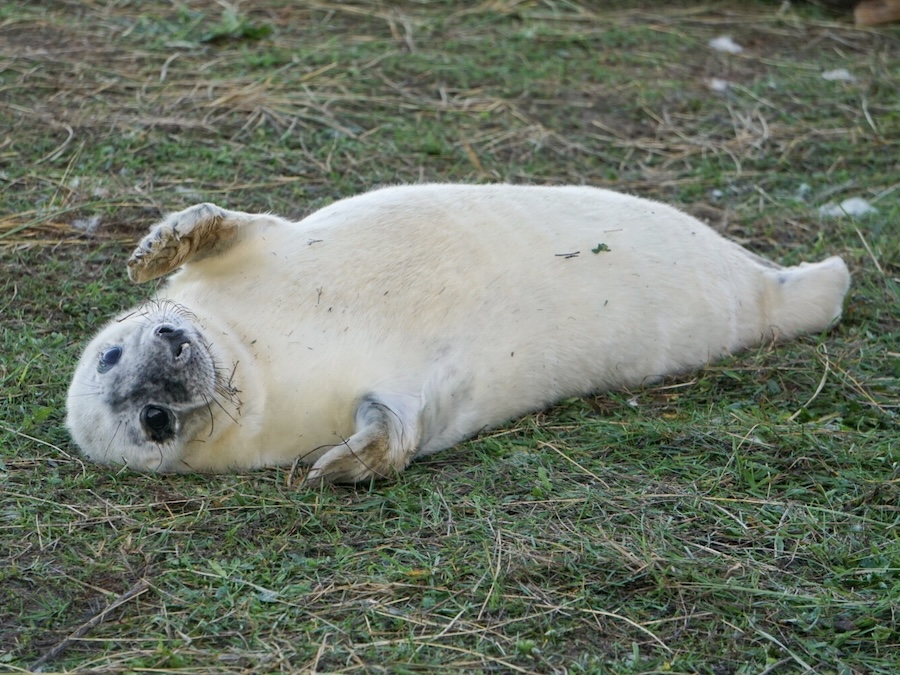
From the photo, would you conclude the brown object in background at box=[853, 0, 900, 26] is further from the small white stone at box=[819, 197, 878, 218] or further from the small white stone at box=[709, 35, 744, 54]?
the small white stone at box=[819, 197, 878, 218]

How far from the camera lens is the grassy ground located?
121 inches

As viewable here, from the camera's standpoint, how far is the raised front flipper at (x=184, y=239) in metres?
4.03

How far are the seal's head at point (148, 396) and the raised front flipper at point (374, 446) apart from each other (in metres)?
0.42

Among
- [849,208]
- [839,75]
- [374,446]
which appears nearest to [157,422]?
[374,446]

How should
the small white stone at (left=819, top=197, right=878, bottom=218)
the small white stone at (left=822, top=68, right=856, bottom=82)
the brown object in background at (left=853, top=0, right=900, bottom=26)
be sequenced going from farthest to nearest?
the brown object in background at (left=853, top=0, right=900, bottom=26) < the small white stone at (left=822, top=68, right=856, bottom=82) < the small white stone at (left=819, top=197, right=878, bottom=218)

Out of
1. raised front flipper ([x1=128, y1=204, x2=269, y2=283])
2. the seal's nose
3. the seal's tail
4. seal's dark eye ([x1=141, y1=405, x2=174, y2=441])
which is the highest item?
raised front flipper ([x1=128, y1=204, x2=269, y2=283])

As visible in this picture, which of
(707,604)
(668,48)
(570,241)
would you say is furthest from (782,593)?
(668,48)

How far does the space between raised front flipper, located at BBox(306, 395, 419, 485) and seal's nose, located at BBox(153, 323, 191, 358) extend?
0.56 meters

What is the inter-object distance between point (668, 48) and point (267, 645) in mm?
6239

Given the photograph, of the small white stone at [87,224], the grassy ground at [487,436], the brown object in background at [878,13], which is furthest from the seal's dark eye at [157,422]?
the brown object in background at [878,13]

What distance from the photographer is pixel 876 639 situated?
3.06m

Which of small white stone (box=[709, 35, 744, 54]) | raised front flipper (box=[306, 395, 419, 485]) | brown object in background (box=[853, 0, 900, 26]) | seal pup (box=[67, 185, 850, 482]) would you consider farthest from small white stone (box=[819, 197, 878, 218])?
raised front flipper (box=[306, 395, 419, 485])

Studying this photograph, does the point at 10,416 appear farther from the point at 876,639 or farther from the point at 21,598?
the point at 876,639

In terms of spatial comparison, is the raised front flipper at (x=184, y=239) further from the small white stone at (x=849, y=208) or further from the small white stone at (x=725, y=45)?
the small white stone at (x=725, y=45)
